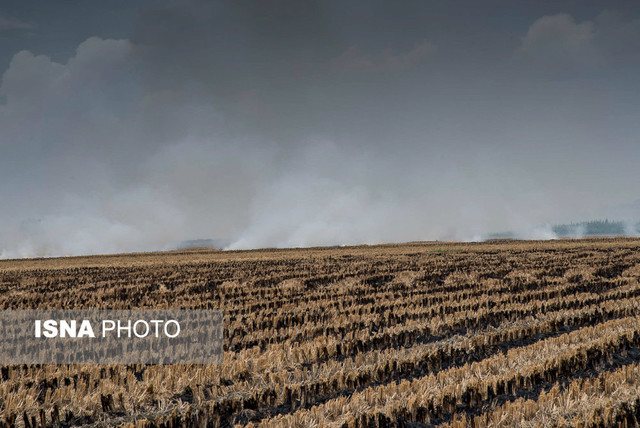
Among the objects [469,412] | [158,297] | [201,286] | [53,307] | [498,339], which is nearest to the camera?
[469,412]

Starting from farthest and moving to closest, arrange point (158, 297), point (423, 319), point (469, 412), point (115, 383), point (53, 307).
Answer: point (158, 297)
point (53, 307)
point (423, 319)
point (115, 383)
point (469, 412)

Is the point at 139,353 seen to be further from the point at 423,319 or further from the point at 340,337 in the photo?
the point at 423,319

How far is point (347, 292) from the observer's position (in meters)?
15.7

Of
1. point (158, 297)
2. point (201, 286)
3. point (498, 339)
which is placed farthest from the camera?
point (201, 286)

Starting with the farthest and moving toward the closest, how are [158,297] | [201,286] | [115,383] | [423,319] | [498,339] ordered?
[201,286] < [158,297] < [423,319] < [498,339] < [115,383]

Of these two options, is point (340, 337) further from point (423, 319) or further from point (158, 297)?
point (158, 297)

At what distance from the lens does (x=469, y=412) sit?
17.7ft

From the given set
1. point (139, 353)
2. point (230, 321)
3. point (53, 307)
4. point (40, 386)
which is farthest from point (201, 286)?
point (40, 386)

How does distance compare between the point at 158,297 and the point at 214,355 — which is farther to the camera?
the point at 158,297

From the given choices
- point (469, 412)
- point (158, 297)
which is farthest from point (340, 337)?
point (158, 297)

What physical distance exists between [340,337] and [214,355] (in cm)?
259

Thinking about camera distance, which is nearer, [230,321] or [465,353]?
[465,353]

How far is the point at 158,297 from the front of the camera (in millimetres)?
15562

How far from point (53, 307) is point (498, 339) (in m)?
13.7
